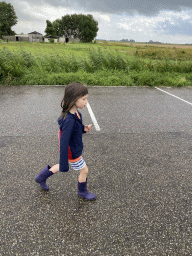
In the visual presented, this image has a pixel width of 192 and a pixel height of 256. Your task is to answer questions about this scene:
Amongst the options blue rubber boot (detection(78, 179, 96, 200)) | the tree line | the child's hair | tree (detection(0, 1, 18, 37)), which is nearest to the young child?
the child's hair

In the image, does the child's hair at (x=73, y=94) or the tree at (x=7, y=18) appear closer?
the child's hair at (x=73, y=94)

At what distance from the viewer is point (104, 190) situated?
288 centimetres

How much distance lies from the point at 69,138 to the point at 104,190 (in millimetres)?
1188

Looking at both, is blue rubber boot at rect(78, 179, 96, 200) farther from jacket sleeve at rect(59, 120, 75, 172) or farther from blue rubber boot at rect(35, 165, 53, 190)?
jacket sleeve at rect(59, 120, 75, 172)

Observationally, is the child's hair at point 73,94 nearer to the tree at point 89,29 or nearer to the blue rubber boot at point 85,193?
the blue rubber boot at point 85,193

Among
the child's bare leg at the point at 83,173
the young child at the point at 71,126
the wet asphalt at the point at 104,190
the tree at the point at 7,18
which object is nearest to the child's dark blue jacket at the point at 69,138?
the young child at the point at 71,126

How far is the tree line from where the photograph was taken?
8350 centimetres

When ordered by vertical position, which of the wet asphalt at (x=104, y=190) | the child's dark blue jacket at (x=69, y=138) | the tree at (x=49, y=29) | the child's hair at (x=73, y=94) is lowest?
the wet asphalt at (x=104, y=190)

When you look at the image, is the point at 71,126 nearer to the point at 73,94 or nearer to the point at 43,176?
the point at 73,94

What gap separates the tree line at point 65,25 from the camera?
8350 centimetres

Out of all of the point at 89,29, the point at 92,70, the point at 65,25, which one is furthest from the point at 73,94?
the point at 65,25

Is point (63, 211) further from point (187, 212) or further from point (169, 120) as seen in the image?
point (169, 120)

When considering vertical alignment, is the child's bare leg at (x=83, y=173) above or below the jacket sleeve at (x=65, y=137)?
below

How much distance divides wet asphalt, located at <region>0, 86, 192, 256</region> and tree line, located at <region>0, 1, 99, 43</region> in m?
91.7
